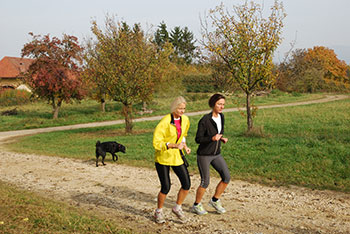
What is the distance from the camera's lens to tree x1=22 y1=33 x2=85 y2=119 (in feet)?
81.6

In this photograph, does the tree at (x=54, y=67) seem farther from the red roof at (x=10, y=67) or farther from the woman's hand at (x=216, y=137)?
the red roof at (x=10, y=67)

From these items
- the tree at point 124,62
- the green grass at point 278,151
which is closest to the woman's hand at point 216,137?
the green grass at point 278,151

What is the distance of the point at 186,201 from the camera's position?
6.79 meters

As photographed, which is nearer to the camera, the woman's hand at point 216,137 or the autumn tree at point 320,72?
the woman's hand at point 216,137

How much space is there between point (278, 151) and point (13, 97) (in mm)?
34088

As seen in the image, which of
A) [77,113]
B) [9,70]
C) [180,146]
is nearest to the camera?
[180,146]

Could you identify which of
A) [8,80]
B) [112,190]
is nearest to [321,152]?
[112,190]

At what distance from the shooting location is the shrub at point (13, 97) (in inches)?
1422

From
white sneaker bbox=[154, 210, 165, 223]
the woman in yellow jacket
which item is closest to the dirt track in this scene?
white sneaker bbox=[154, 210, 165, 223]

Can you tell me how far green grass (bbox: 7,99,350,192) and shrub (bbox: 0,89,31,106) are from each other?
66.6 feet

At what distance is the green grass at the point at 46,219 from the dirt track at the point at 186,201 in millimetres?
476

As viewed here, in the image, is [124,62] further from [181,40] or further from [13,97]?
[181,40]

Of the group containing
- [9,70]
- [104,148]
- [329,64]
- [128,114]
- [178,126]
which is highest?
[9,70]

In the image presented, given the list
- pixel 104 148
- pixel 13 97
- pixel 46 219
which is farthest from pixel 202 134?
pixel 13 97
